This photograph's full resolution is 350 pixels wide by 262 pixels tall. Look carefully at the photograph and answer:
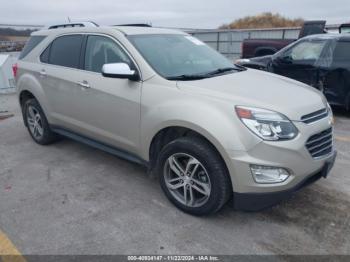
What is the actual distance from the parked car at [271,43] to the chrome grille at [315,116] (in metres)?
8.77

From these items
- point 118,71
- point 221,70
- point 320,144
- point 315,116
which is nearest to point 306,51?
point 221,70

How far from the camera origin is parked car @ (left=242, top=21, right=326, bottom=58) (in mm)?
11422

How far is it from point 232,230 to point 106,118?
1847 mm

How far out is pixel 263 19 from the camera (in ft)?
146

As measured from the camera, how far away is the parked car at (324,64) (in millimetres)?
6391

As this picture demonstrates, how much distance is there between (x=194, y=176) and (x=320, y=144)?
46.2 inches

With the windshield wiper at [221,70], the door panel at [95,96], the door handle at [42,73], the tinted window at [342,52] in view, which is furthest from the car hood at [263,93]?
the tinted window at [342,52]

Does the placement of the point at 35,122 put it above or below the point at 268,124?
below

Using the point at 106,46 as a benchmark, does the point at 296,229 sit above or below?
below

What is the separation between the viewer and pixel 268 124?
8.99ft

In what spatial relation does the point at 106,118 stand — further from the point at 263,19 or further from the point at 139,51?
the point at 263,19

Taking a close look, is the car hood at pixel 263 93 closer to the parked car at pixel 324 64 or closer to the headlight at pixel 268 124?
the headlight at pixel 268 124

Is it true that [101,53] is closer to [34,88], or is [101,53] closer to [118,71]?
[118,71]

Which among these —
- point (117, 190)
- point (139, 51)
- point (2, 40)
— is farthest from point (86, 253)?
point (2, 40)
